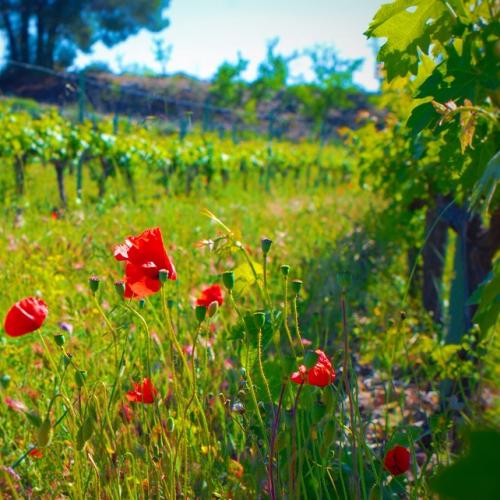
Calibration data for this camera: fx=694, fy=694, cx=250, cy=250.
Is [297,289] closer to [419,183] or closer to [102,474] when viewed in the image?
[102,474]

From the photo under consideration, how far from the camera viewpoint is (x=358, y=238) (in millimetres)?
5375

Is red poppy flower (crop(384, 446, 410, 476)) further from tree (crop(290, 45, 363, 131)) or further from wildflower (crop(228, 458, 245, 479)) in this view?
tree (crop(290, 45, 363, 131))

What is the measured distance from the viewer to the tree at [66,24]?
35875 millimetres

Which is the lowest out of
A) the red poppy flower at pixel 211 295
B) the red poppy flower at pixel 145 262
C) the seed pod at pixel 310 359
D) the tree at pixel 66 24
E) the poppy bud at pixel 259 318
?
the red poppy flower at pixel 211 295

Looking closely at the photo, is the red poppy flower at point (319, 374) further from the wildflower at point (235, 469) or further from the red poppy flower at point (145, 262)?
the wildflower at point (235, 469)

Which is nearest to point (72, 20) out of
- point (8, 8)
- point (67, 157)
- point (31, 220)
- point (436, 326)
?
point (8, 8)

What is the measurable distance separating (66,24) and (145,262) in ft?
127

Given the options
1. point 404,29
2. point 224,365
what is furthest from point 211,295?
point 224,365

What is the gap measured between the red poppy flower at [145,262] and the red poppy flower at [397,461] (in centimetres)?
55

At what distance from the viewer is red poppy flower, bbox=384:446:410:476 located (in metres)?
1.31

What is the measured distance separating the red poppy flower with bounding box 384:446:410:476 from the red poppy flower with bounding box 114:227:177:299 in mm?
546

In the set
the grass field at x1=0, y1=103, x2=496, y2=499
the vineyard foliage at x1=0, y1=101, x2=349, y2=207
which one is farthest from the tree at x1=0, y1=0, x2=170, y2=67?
the grass field at x1=0, y1=103, x2=496, y2=499

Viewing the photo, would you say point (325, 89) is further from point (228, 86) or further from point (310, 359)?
point (310, 359)

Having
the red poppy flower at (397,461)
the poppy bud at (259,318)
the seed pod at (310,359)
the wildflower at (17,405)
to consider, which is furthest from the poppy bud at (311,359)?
the wildflower at (17,405)
